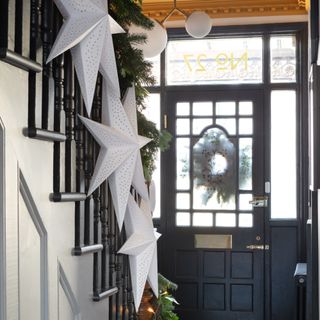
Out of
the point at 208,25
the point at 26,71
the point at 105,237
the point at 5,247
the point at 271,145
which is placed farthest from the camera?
the point at 271,145

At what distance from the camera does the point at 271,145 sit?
603 centimetres

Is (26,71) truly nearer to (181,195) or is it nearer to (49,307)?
(49,307)

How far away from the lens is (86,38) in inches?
87.6

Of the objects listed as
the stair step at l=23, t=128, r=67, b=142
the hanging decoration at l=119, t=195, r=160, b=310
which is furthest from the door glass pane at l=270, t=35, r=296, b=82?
the stair step at l=23, t=128, r=67, b=142

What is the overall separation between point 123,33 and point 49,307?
1228 millimetres

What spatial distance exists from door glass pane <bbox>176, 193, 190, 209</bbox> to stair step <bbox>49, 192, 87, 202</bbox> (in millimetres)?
3852

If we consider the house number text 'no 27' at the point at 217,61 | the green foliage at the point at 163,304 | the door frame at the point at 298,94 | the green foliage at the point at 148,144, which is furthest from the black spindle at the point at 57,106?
the house number text 'no 27' at the point at 217,61

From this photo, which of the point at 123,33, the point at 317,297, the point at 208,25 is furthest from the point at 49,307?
the point at 208,25

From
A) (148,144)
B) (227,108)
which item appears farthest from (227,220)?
(148,144)

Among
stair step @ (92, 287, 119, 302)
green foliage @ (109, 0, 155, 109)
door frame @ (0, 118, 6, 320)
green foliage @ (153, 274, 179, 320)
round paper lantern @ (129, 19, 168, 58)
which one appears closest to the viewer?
door frame @ (0, 118, 6, 320)

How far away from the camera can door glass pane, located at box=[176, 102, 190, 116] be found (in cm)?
618

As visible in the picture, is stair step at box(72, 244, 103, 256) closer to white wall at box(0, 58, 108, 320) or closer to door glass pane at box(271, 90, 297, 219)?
white wall at box(0, 58, 108, 320)

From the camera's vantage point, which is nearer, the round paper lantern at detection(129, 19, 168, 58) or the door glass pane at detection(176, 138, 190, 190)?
the round paper lantern at detection(129, 19, 168, 58)

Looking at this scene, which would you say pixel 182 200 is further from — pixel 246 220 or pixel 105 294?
pixel 105 294
